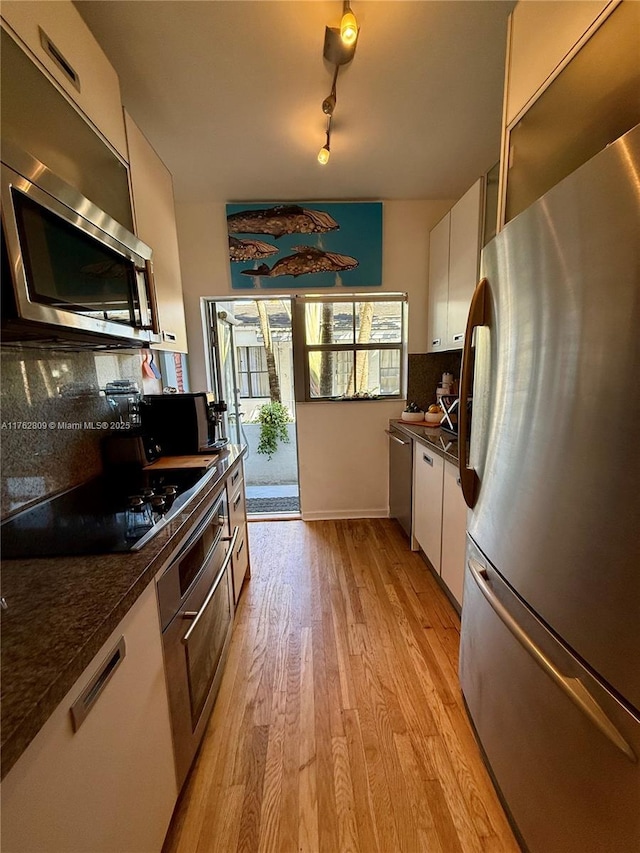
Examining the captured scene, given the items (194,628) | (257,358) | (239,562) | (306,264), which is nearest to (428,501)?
(239,562)

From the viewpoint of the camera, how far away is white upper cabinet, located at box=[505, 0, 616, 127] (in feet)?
2.88

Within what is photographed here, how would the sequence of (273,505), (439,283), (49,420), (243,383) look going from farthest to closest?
1. (243,383)
2. (273,505)
3. (439,283)
4. (49,420)

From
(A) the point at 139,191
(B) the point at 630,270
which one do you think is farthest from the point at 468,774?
(A) the point at 139,191

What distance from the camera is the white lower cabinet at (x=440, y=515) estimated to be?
1722mm

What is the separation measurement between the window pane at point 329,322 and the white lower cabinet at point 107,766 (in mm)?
2416

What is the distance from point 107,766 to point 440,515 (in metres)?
1.72

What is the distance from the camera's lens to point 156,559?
843mm

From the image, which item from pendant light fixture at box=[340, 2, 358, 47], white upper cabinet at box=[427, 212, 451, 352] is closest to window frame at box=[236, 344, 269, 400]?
white upper cabinet at box=[427, 212, 451, 352]

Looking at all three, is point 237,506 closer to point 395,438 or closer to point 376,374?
point 395,438

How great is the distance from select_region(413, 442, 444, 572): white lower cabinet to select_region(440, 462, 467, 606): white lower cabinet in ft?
0.23

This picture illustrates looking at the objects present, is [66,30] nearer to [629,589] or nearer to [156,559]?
[156,559]

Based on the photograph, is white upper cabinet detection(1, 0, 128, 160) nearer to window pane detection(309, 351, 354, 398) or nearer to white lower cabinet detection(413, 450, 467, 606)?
window pane detection(309, 351, 354, 398)

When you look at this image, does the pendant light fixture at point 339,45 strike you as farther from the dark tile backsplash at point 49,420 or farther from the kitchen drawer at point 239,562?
the kitchen drawer at point 239,562

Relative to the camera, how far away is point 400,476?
8.74ft
